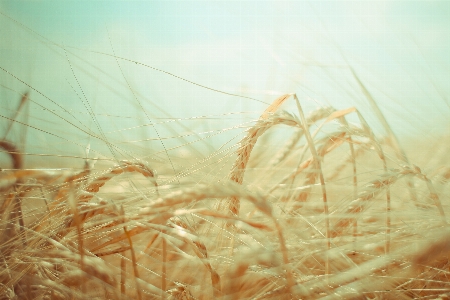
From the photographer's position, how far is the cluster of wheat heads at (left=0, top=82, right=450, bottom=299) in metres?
0.42

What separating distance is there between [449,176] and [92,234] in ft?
2.15

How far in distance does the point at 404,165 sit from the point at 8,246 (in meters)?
0.62

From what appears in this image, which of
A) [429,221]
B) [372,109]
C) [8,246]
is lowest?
[8,246]

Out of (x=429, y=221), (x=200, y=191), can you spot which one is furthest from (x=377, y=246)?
(x=200, y=191)

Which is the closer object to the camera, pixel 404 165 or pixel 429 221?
pixel 429 221

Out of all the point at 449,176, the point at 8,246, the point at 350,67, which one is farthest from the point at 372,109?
the point at 8,246

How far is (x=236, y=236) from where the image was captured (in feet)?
1.67

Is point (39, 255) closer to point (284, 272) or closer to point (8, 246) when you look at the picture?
point (8, 246)

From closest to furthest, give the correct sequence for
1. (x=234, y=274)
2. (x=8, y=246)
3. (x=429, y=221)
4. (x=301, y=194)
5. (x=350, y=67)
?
(x=234, y=274)
(x=429, y=221)
(x=8, y=246)
(x=350, y=67)
(x=301, y=194)

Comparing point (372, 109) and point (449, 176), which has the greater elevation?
point (372, 109)

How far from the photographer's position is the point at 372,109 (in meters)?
0.68

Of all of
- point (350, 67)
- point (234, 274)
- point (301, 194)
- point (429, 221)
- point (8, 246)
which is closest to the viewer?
point (234, 274)

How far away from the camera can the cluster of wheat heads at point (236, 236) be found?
416mm

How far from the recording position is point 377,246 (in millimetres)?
542
